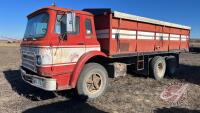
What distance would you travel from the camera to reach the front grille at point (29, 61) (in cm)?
723

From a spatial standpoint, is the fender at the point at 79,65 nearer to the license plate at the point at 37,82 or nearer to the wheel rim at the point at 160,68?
the license plate at the point at 37,82

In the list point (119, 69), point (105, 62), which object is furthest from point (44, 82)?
point (119, 69)

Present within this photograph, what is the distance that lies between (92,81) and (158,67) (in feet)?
15.5

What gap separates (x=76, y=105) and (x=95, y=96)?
2.67ft

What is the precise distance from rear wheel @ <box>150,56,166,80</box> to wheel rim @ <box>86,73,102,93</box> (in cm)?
377

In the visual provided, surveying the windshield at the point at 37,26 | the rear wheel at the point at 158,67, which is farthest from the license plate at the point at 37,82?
the rear wheel at the point at 158,67

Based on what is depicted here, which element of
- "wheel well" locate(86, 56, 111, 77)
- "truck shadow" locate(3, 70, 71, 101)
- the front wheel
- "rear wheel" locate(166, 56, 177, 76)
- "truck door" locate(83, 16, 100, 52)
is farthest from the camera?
"rear wheel" locate(166, 56, 177, 76)

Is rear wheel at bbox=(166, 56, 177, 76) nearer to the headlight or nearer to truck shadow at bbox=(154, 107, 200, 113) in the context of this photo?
truck shadow at bbox=(154, 107, 200, 113)

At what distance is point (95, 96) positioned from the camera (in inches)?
312

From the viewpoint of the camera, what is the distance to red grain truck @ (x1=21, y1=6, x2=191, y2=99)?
6.90 m

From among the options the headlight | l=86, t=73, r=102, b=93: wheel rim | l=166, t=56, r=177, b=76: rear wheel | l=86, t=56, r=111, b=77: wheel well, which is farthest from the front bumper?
l=166, t=56, r=177, b=76: rear wheel

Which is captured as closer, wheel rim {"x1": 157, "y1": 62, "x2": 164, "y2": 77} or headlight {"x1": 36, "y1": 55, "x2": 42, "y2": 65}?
headlight {"x1": 36, "y1": 55, "x2": 42, "y2": 65}

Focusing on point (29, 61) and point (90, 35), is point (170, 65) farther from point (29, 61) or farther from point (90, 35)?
point (29, 61)

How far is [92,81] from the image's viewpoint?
26.2ft
